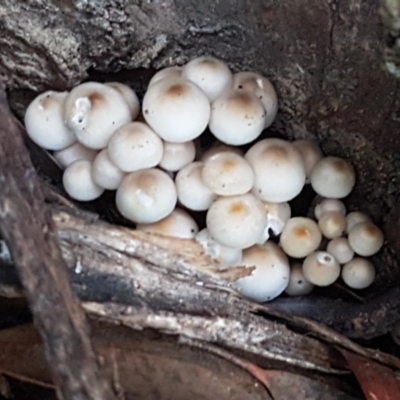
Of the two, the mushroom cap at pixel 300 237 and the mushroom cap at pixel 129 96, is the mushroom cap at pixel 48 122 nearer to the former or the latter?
the mushroom cap at pixel 129 96

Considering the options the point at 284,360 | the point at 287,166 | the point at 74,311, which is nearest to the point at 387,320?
the point at 284,360

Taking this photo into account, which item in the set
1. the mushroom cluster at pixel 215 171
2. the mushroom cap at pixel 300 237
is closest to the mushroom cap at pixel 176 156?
the mushroom cluster at pixel 215 171

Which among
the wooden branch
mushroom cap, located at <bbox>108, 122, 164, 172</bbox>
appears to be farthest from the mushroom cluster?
the wooden branch

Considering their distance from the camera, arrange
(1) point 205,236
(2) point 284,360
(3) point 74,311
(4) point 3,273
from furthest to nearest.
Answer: (1) point 205,236 → (2) point 284,360 → (4) point 3,273 → (3) point 74,311

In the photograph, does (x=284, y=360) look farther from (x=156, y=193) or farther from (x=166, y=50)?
(x=166, y=50)

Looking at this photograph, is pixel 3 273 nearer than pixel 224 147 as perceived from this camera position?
Yes

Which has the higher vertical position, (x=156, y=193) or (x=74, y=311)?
(x=156, y=193)
